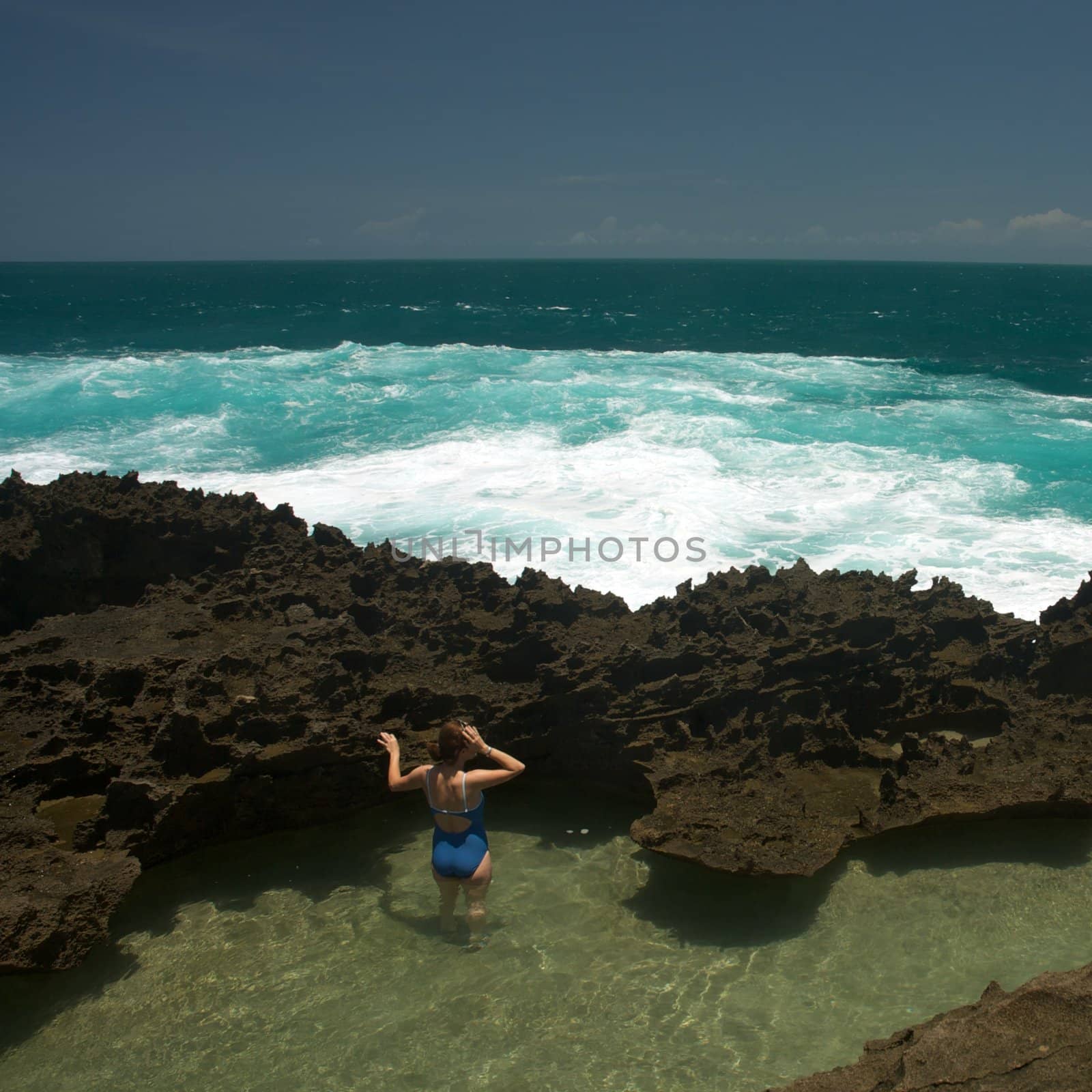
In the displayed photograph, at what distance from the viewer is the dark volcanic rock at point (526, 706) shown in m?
5.56

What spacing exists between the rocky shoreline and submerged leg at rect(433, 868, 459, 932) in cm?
106

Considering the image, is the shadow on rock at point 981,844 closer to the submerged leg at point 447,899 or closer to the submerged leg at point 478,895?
the submerged leg at point 478,895

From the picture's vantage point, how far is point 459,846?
5.14 metres

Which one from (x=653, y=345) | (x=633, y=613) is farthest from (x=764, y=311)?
(x=633, y=613)

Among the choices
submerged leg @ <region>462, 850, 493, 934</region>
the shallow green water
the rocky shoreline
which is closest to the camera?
the shallow green water

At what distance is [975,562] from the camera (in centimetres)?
1248

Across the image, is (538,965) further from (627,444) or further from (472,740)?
(627,444)

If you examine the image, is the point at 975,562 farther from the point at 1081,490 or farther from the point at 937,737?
the point at 937,737

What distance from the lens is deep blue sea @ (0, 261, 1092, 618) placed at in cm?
1330

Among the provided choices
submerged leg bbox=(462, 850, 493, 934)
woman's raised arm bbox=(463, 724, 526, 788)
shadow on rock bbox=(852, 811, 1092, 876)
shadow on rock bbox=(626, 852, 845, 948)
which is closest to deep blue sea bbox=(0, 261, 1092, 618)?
shadow on rock bbox=(852, 811, 1092, 876)

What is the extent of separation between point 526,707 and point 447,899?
1672 mm

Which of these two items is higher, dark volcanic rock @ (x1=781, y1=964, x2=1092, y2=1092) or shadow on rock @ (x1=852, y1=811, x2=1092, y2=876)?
dark volcanic rock @ (x1=781, y1=964, x2=1092, y2=1092)

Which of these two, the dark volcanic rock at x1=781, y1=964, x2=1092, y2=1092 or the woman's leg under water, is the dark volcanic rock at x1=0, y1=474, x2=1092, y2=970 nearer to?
the woman's leg under water

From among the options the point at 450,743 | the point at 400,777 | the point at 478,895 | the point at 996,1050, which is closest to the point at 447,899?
the point at 478,895
